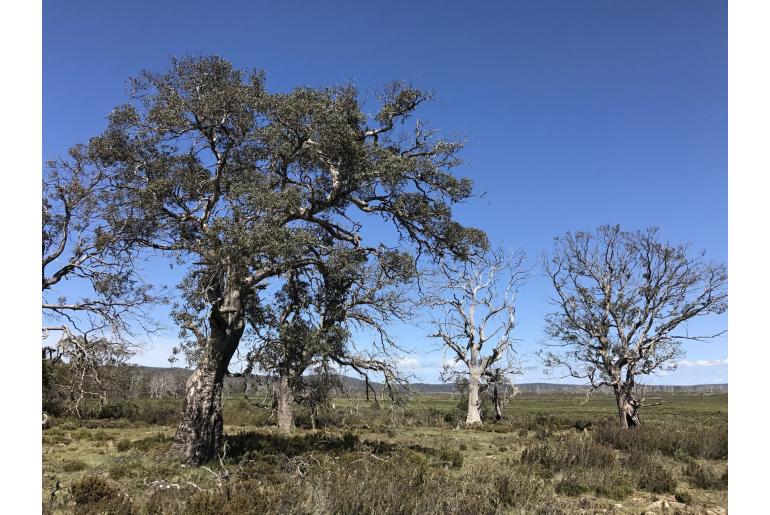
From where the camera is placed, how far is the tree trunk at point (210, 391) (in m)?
13.3

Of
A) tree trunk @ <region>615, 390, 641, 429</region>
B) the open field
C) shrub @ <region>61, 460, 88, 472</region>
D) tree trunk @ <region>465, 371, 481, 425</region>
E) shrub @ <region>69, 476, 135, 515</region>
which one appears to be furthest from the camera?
tree trunk @ <region>465, 371, 481, 425</region>

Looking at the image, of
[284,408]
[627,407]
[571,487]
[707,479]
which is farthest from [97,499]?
[627,407]

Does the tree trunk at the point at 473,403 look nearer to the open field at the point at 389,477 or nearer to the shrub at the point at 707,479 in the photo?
the open field at the point at 389,477

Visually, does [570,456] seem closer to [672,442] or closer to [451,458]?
[451,458]

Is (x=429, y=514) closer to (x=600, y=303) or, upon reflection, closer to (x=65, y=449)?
(x=65, y=449)

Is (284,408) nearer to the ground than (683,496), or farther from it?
nearer to the ground

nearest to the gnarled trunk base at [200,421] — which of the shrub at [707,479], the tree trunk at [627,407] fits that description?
the shrub at [707,479]

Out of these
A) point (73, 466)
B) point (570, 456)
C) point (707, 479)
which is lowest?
point (570, 456)

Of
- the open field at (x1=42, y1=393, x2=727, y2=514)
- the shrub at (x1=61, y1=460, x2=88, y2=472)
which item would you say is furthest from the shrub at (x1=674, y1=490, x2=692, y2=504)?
the shrub at (x1=61, y1=460, x2=88, y2=472)

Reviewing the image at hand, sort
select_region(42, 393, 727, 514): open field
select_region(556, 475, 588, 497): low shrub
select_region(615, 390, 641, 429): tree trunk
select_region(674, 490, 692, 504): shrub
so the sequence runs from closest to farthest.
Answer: select_region(42, 393, 727, 514): open field, select_region(674, 490, 692, 504): shrub, select_region(556, 475, 588, 497): low shrub, select_region(615, 390, 641, 429): tree trunk

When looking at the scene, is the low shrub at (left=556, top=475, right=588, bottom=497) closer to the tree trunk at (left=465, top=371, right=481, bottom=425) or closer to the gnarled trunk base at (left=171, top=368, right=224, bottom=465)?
the gnarled trunk base at (left=171, top=368, right=224, bottom=465)

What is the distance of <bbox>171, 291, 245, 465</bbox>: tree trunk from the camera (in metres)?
13.3

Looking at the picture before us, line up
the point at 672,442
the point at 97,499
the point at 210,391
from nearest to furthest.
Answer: the point at 97,499 < the point at 210,391 < the point at 672,442

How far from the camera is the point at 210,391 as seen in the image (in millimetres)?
13672
